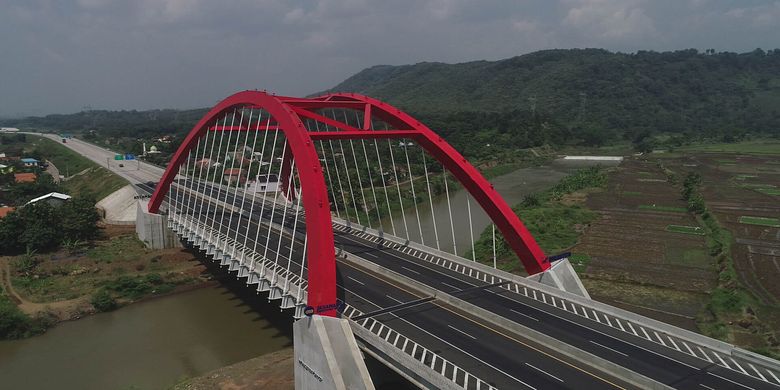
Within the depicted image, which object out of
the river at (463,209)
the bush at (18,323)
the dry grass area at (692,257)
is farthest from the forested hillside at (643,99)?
Result: the bush at (18,323)

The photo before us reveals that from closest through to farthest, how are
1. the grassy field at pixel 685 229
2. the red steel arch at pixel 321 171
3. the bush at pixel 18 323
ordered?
the red steel arch at pixel 321 171 < the bush at pixel 18 323 < the grassy field at pixel 685 229

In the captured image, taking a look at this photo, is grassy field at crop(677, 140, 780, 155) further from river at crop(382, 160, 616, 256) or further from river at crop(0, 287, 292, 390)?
river at crop(0, 287, 292, 390)

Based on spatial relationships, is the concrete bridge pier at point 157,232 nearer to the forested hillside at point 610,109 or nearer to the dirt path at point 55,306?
the dirt path at point 55,306

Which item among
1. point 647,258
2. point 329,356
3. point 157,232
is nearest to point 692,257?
point 647,258

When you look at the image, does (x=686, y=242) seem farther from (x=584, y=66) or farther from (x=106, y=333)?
(x=584, y=66)

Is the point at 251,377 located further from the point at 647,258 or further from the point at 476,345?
the point at 647,258

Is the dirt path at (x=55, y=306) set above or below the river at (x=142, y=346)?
above
